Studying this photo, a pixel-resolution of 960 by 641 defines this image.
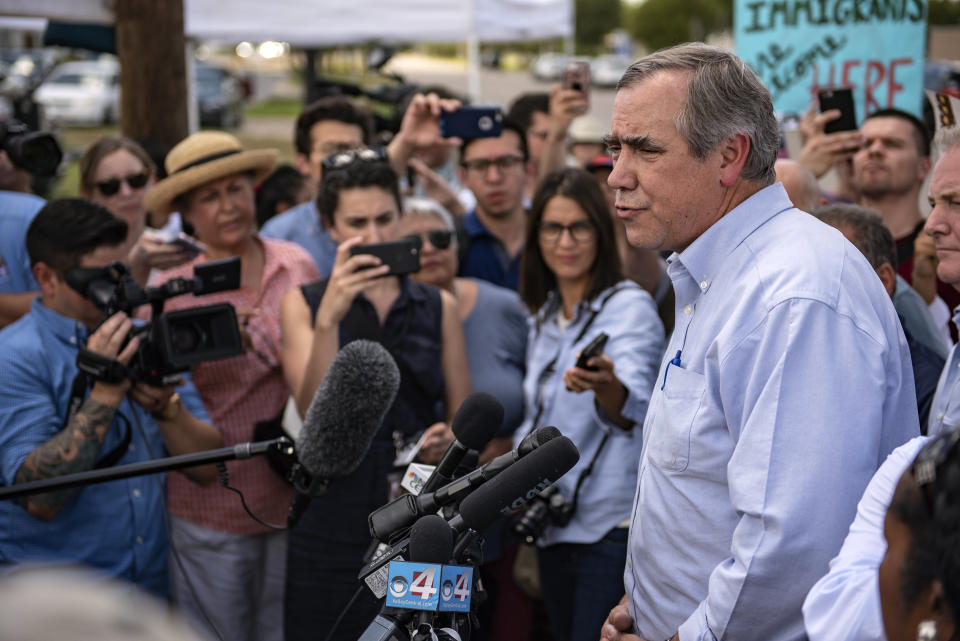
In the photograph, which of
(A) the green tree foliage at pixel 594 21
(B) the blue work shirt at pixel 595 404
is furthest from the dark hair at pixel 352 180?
(A) the green tree foliage at pixel 594 21

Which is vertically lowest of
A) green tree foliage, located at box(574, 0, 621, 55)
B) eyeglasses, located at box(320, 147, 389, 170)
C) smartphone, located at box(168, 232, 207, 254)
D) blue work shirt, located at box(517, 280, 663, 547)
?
blue work shirt, located at box(517, 280, 663, 547)

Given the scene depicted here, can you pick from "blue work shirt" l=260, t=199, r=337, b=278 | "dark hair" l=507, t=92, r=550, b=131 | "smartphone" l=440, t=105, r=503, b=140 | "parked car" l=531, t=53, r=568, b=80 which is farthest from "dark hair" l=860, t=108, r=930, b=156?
"parked car" l=531, t=53, r=568, b=80

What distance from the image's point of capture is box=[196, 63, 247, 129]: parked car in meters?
23.9

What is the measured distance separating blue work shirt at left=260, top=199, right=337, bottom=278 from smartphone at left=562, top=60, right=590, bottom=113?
139 centimetres

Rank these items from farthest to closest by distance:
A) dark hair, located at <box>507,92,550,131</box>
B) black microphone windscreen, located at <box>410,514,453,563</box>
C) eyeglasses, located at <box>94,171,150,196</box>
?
dark hair, located at <box>507,92,550,131</box>, eyeglasses, located at <box>94,171,150,196</box>, black microphone windscreen, located at <box>410,514,453,563</box>

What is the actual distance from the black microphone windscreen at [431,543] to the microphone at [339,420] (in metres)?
0.79

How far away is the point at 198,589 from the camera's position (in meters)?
3.49

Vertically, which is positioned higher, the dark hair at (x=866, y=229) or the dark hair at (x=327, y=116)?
the dark hair at (x=327, y=116)

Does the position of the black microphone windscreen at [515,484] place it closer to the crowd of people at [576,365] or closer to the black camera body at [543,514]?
the crowd of people at [576,365]

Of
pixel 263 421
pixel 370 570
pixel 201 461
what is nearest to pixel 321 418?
pixel 201 461

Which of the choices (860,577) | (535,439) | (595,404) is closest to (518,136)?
(595,404)

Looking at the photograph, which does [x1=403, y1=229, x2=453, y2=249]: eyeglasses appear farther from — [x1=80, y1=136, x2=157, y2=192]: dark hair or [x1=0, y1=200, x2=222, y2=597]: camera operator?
[x1=80, y1=136, x2=157, y2=192]: dark hair

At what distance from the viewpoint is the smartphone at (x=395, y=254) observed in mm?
3160

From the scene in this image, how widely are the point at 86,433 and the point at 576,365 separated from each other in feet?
4.95
